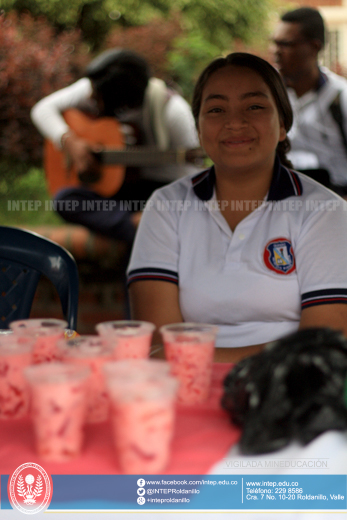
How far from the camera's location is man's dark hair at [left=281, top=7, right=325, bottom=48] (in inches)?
100.0

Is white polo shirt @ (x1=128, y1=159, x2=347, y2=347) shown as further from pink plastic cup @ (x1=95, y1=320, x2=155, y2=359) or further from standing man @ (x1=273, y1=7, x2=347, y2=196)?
standing man @ (x1=273, y1=7, x2=347, y2=196)

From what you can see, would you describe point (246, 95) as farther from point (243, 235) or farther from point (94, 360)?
point (94, 360)

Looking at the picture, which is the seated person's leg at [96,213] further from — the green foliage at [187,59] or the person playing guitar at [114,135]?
the green foliage at [187,59]

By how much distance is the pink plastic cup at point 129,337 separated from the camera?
0.76 metres

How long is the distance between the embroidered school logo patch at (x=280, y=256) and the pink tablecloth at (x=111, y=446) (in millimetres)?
657

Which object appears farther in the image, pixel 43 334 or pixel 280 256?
pixel 280 256

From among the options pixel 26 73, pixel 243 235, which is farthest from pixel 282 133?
pixel 26 73

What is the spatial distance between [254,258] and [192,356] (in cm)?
60

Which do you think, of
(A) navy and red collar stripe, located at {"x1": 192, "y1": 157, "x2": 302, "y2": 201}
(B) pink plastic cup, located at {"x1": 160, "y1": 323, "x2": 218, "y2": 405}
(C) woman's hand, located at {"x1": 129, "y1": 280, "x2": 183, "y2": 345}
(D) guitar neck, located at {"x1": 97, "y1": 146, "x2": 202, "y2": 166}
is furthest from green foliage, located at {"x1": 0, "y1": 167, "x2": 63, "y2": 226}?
(B) pink plastic cup, located at {"x1": 160, "y1": 323, "x2": 218, "y2": 405}

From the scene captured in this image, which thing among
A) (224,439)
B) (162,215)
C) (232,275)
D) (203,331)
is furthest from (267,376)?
(162,215)

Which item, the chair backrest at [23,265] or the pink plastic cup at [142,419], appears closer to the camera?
the pink plastic cup at [142,419]

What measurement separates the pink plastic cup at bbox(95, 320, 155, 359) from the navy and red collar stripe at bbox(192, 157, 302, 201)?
743 mm

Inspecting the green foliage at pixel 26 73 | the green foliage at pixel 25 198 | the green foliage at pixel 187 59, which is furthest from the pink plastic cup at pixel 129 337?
the green foliage at pixel 187 59

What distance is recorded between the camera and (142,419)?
564 millimetres
